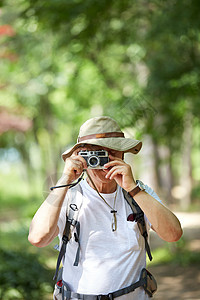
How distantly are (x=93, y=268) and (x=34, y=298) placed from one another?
11.2 ft

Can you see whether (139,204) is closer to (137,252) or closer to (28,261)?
(137,252)

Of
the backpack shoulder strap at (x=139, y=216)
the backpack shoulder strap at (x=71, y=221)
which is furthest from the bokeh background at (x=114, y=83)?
the backpack shoulder strap at (x=139, y=216)

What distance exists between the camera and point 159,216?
2.10 m

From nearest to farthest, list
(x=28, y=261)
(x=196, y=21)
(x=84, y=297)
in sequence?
(x=84, y=297)
(x=196, y=21)
(x=28, y=261)

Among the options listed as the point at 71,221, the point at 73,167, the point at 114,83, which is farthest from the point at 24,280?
the point at 114,83

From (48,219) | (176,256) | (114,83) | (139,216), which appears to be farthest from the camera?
(114,83)

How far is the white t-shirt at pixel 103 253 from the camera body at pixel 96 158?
189 millimetres

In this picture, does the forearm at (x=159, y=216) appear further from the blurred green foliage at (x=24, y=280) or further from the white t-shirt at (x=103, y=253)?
the blurred green foliage at (x=24, y=280)

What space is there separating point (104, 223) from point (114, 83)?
42.2 ft

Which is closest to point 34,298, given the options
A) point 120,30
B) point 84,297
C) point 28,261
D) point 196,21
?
point 28,261

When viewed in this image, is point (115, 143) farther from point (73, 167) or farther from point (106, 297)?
point (106, 297)

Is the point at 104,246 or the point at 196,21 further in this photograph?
the point at 196,21

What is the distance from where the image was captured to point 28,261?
19.1ft

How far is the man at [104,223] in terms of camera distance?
2090 millimetres
